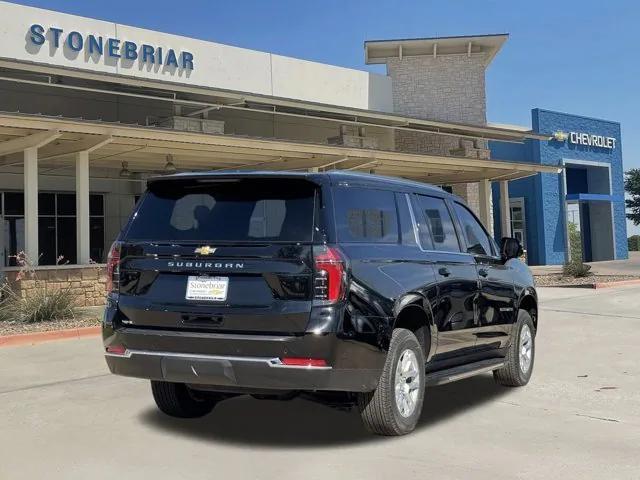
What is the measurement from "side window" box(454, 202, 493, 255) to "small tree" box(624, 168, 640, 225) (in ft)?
217

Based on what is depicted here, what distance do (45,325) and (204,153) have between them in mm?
8111

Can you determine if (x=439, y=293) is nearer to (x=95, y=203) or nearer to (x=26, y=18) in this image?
(x=26, y=18)

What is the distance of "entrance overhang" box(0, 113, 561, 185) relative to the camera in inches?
573

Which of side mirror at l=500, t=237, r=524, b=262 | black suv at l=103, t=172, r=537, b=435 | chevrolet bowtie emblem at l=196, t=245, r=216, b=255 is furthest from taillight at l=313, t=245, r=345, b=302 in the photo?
side mirror at l=500, t=237, r=524, b=262

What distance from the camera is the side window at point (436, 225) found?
5.86 meters

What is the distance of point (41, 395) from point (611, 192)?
37.2 metres

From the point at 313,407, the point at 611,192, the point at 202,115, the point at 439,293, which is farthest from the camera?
the point at 611,192

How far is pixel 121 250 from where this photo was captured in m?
5.10

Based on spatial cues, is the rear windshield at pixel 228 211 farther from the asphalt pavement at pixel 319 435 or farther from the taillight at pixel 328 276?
the asphalt pavement at pixel 319 435

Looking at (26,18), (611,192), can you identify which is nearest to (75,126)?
(26,18)

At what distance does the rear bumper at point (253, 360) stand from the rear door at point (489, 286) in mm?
1828

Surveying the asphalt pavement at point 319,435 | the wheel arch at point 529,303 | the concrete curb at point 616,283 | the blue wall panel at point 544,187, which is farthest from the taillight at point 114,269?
the blue wall panel at point 544,187

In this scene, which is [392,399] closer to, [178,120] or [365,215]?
A: [365,215]

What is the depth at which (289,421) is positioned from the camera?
5.63m
